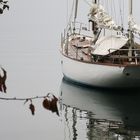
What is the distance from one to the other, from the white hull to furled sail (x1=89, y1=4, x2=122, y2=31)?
3121mm

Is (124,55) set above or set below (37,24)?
above

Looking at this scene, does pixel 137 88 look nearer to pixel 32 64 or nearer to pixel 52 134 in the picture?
pixel 52 134

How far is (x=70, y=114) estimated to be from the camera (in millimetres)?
28031

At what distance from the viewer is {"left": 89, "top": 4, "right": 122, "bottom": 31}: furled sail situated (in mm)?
35656

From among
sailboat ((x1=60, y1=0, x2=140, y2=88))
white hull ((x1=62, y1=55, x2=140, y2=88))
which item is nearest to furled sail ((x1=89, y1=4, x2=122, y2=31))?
sailboat ((x1=60, y1=0, x2=140, y2=88))

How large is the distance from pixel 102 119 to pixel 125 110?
2338 millimetres

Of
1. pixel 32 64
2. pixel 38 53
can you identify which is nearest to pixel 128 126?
pixel 32 64

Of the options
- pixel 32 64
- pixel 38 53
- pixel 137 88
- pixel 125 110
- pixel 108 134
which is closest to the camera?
pixel 108 134

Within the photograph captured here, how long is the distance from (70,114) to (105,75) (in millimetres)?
4588

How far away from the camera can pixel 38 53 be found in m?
56.9

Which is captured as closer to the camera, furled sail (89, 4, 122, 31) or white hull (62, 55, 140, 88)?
white hull (62, 55, 140, 88)

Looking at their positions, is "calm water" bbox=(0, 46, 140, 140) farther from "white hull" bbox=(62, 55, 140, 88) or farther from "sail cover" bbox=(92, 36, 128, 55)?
"sail cover" bbox=(92, 36, 128, 55)

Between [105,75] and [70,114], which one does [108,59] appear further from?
[70,114]

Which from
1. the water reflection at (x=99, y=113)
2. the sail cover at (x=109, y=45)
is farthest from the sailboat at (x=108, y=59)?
the water reflection at (x=99, y=113)
